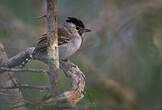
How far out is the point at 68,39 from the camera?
17.4 feet

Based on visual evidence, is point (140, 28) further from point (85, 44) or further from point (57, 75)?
point (57, 75)

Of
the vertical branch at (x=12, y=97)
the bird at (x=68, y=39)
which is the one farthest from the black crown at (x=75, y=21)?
the vertical branch at (x=12, y=97)

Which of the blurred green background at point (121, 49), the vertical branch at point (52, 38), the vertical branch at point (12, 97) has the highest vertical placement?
the vertical branch at point (52, 38)

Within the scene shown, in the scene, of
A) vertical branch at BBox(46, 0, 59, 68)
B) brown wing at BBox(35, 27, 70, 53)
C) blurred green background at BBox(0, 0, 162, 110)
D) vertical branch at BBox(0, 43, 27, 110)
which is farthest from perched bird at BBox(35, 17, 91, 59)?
blurred green background at BBox(0, 0, 162, 110)

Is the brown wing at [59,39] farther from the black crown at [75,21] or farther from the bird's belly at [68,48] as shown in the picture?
the black crown at [75,21]

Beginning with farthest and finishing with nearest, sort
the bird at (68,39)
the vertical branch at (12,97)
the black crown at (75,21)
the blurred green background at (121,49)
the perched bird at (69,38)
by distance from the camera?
the blurred green background at (121,49)
the black crown at (75,21)
the perched bird at (69,38)
the bird at (68,39)
the vertical branch at (12,97)

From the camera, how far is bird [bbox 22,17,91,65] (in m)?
4.80

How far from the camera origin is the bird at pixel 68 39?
15.8 feet

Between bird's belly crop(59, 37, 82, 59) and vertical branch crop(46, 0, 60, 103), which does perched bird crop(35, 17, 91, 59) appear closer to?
bird's belly crop(59, 37, 82, 59)

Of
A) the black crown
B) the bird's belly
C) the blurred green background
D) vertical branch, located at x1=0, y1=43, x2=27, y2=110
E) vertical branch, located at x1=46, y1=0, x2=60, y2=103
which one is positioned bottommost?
the blurred green background

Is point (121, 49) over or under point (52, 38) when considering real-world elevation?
under

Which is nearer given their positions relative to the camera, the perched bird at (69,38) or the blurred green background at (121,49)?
the perched bird at (69,38)

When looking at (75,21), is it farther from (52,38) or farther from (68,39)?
(52,38)

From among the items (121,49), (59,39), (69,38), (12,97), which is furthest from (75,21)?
(12,97)
